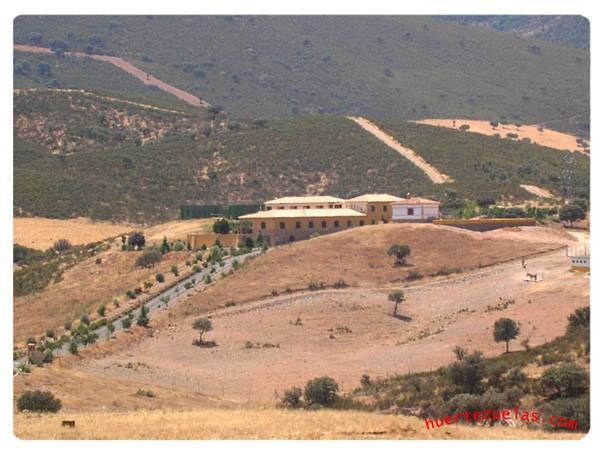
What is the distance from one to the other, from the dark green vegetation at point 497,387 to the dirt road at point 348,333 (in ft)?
8.31

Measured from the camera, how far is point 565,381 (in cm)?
4022

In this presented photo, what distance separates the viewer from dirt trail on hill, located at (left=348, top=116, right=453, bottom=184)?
121 metres

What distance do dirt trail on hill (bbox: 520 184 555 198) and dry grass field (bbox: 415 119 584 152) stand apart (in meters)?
41.2

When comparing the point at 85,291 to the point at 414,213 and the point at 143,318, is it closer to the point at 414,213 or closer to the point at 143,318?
the point at 143,318

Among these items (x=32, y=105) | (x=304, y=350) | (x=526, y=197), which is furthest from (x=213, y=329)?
(x=32, y=105)

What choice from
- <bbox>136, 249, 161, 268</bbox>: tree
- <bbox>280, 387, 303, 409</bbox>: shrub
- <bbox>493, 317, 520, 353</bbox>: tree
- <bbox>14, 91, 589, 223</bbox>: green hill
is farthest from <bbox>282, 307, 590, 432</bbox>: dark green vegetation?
<bbox>14, 91, 589, 223</bbox>: green hill

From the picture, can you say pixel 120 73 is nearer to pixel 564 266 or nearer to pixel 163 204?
pixel 163 204

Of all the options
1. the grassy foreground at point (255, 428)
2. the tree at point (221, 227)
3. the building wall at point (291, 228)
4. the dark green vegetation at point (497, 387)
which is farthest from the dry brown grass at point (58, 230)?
the grassy foreground at point (255, 428)

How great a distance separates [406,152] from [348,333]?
69645 millimetres

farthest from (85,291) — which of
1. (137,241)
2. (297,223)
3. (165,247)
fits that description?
(297,223)

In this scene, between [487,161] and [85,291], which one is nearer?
[85,291]

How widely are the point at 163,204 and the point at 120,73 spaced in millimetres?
80332

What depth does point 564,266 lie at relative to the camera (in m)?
68.1
